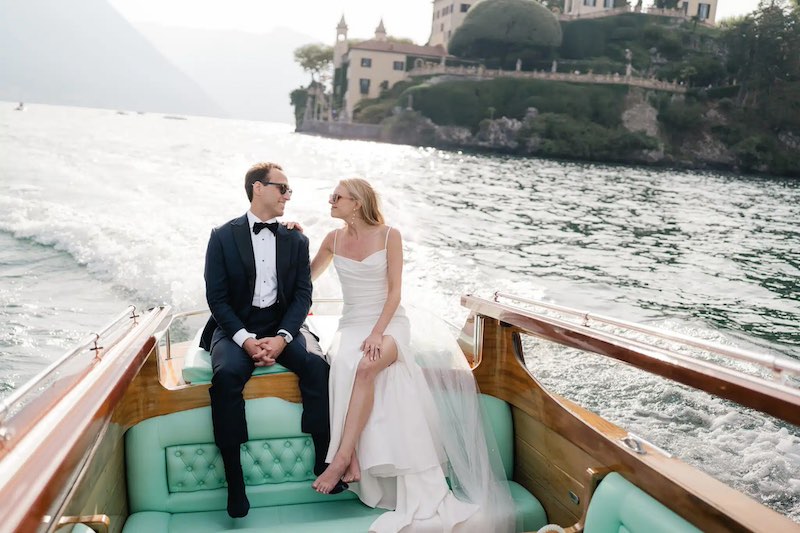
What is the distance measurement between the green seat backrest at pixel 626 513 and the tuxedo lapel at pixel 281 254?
5.49 feet

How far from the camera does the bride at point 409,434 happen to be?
2.60 metres

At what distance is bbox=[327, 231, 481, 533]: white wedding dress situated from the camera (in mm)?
2561

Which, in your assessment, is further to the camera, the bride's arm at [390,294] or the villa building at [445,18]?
the villa building at [445,18]

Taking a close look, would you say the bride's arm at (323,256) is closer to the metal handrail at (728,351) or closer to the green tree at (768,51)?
the metal handrail at (728,351)

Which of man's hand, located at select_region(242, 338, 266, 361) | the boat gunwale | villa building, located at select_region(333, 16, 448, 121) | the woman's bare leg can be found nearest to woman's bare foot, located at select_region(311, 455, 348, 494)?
the woman's bare leg

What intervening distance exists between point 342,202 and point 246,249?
1.64 feet

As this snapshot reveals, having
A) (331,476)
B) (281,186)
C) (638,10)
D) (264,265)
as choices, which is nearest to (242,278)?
(264,265)

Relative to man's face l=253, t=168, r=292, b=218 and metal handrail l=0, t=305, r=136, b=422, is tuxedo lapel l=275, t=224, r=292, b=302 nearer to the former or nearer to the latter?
man's face l=253, t=168, r=292, b=218

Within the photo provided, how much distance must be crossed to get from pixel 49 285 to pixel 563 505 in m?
7.00

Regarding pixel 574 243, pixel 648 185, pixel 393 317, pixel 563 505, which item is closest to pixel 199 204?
pixel 574 243

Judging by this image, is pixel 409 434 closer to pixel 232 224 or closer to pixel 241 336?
pixel 241 336

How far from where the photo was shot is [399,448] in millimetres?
2674

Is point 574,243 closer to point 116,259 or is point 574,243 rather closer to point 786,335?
point 786,335

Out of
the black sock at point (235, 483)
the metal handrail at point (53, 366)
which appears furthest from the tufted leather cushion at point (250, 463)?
the metal handrail at point (53, 366)
